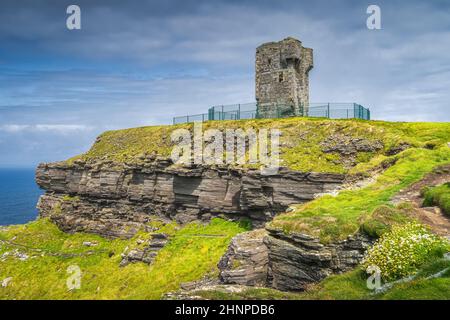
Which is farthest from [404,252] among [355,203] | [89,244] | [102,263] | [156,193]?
[89,244]

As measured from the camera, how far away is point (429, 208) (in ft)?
69.1

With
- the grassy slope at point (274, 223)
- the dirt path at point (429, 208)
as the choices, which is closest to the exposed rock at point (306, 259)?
the grassy slope at point (274, 223)

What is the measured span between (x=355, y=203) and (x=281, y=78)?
30.7m

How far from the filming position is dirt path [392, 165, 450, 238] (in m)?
18.8

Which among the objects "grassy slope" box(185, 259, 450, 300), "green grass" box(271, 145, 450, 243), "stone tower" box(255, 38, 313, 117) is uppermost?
"stone tower" box(255, 38, 313, 117)

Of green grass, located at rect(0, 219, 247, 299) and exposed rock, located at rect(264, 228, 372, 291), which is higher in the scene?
exposed rock, located at rect(264, 228, 372, 291)

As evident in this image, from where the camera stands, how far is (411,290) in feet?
41.5

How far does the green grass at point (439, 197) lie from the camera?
66.6 feet

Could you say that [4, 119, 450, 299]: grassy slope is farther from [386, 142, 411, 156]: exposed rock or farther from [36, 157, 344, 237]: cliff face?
[36, 157, 344, 237]: cliff face

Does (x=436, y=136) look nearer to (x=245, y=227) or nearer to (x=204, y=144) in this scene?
(x=245, y=227)

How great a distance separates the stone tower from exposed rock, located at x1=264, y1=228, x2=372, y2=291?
104 feet

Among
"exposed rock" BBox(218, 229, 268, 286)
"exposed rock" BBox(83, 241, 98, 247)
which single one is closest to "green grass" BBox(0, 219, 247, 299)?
"exposed rock" BBox(83, 241, 98, 247)

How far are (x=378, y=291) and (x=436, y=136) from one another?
25396 millimetres

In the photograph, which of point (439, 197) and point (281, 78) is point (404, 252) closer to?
point (439, 197)
